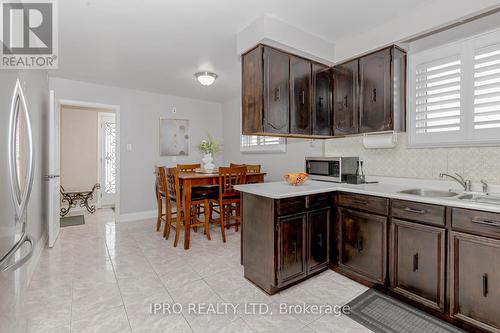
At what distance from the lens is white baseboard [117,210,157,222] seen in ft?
15.2

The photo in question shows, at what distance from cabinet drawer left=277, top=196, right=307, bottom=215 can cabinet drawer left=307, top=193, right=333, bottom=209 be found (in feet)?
0.24

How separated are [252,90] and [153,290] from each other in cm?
209

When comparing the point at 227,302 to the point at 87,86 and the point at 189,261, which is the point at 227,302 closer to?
the point at 189,261

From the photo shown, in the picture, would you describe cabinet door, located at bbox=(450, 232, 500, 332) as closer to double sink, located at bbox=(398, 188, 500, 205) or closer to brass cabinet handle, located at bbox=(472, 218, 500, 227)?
brass cabinet handle, located at bbox=(472, 218, 500, 227)

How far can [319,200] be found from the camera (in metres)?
2.41

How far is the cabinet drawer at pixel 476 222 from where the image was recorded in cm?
156

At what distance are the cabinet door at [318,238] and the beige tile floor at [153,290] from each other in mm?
157

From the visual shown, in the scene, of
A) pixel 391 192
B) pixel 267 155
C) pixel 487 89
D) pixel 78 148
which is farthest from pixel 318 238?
pixel 78 148

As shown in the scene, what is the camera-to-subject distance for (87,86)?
430 cm

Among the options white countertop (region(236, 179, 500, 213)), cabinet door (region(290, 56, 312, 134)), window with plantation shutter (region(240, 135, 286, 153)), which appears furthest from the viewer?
window with plantation shutter (region(240, 135, 286, 153))

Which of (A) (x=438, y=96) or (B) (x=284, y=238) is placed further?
(A) (x=438, y=96)

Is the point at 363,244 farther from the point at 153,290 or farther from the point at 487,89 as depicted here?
the point at 153,290

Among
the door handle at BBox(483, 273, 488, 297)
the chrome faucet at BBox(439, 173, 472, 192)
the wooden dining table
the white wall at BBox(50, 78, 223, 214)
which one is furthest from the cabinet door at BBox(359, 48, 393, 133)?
the white wall at BBox(50, 78, 223, 214)

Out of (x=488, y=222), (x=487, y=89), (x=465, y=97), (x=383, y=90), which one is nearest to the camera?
(x=488, y=222)
